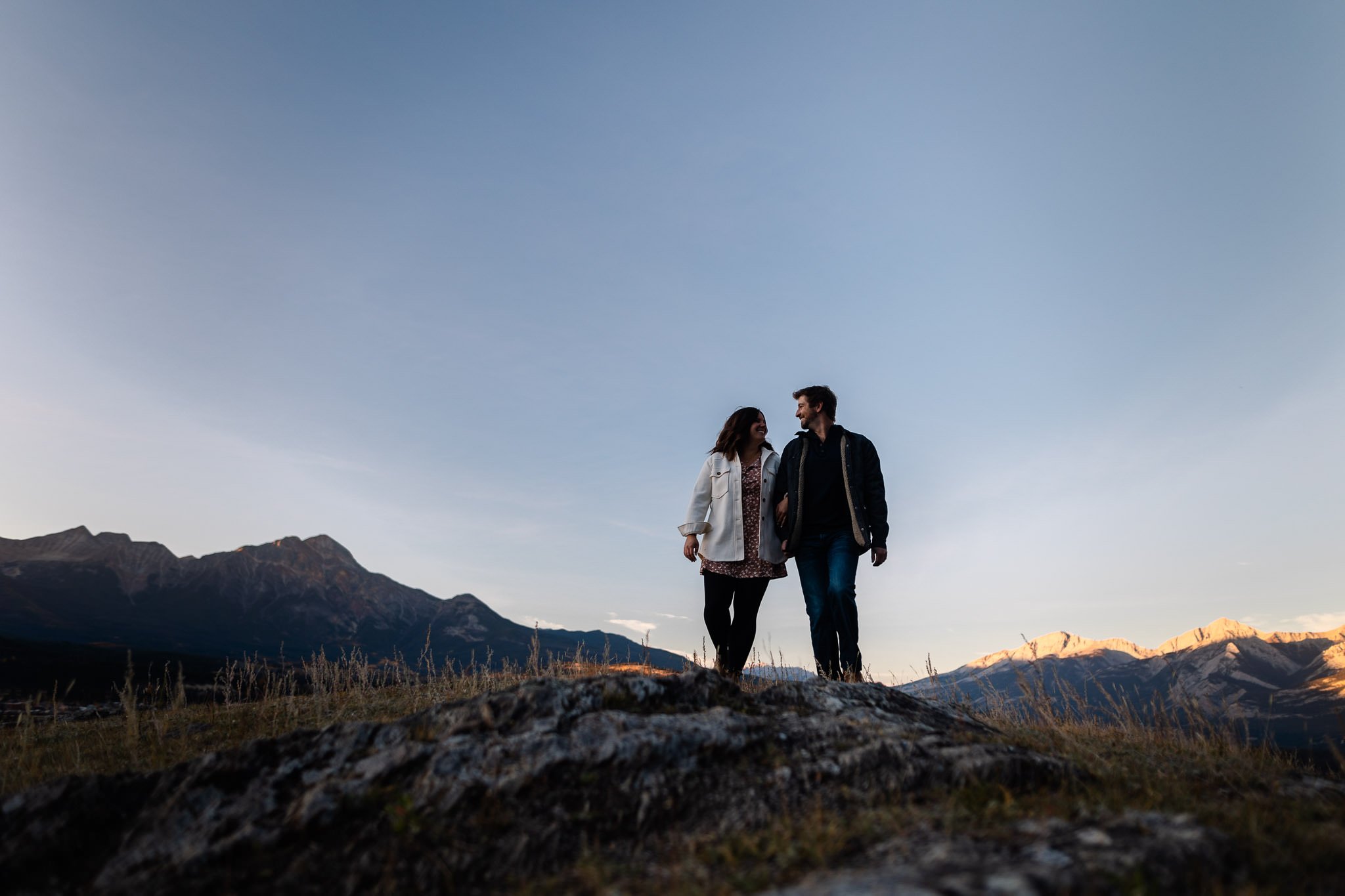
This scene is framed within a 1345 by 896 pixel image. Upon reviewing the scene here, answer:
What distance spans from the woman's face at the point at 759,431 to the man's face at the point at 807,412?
354 mm

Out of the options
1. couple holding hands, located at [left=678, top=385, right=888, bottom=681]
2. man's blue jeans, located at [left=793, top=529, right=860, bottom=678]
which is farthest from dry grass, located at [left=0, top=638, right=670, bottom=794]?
man's blue jeans, located at [left=793, top=529, right=860, bottom=678]

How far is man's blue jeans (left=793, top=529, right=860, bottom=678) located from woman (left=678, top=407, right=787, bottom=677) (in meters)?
0.32

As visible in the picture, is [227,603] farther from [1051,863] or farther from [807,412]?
[1051,863]

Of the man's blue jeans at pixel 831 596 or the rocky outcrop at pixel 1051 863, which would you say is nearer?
the rocky outcrop at pixel 1051 863

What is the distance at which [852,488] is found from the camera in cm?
611

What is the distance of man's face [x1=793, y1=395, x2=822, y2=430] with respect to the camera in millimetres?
6574

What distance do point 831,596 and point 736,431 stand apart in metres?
1.84

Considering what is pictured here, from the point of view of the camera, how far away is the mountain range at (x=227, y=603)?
349 feet

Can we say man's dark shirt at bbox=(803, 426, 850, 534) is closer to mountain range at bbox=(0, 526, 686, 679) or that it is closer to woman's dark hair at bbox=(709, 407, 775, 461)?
woman's dark hair at bbox=(709, 407, 775, 461)

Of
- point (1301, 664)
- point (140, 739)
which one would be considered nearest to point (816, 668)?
point (140, 739)

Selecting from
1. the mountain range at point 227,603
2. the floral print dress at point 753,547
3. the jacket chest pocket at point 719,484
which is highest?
the mountain range at point 227,603

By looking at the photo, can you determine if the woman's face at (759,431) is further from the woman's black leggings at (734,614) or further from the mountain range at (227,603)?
the mountain range at (227,603)

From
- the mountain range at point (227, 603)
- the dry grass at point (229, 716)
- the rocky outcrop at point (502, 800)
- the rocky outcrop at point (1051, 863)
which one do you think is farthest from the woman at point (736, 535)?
the mountain range at point (227, 603)

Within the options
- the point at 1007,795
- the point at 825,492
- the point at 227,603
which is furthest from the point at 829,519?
the point at 227,603
